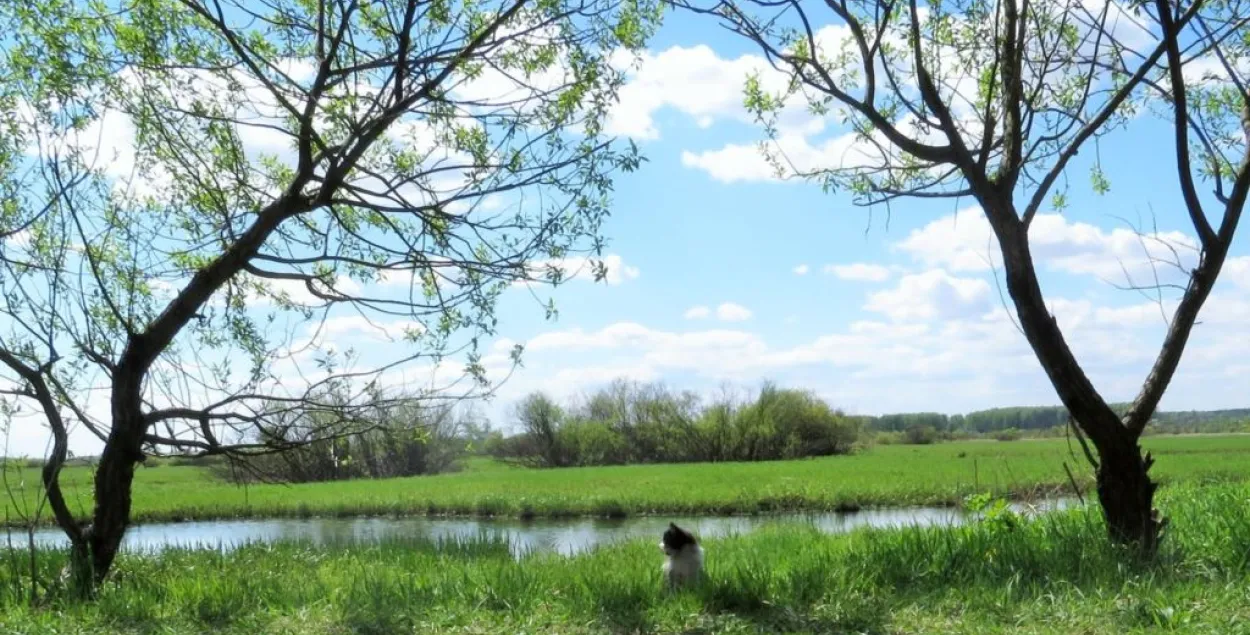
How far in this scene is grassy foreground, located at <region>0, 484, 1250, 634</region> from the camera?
573 centimetres

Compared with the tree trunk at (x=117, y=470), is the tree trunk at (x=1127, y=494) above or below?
below

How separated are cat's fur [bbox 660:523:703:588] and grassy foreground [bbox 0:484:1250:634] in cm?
14

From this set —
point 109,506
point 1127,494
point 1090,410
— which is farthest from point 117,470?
point 1127,494

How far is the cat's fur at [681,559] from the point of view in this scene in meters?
6.65

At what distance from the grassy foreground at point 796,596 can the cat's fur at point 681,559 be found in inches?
5.6

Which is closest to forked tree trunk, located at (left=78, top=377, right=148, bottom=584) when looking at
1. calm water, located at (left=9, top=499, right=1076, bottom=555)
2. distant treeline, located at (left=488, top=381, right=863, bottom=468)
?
calm water, located at (left=9, top=499, right=1076, bottom=555)

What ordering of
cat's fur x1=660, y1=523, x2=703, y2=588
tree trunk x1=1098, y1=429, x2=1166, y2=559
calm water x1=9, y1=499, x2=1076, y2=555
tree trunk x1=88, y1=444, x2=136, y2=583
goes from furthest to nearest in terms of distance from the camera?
calm water x1=9, y1=499, x2=1076, y2=555 < tree trunk x1=88, y1=444, x2=136, y2=583 < tree trunk x1=1098, y1=429, x2=1166, y2=559 < cat's fur x1=660, y1=523, x2=703, y2=588

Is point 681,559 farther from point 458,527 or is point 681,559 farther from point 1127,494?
point 458,527

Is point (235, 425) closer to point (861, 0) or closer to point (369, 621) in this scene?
point (369, 621)

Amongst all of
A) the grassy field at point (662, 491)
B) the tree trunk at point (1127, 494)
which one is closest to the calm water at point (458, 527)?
the grassy field at point (662, 491)

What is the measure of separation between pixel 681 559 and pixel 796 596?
907 mm

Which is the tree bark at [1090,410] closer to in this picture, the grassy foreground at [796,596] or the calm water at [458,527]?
the grassy foreground at [796,596]

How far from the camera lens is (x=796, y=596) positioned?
6.19 metres

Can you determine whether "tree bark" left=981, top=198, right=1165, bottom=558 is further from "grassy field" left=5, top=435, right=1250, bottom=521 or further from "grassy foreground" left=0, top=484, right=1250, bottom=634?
"grassy field" left=5, top=435, right=1250, bottom=521
